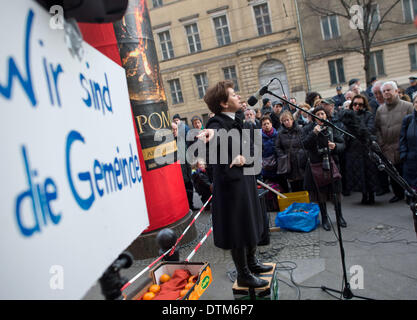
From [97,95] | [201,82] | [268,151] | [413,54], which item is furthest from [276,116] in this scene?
[413,54]

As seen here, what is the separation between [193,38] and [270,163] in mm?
19634

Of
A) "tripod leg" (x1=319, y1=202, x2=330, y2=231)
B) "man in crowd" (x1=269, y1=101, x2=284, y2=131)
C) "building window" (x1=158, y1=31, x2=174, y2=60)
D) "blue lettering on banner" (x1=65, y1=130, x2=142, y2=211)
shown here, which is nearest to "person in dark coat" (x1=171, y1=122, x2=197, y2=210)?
"man in crowd" (x1=269, y1=101, x2=284, y2=131)

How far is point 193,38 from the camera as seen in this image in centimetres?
Answer: 2264

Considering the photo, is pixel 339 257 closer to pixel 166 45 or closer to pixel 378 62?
pixel 378 62

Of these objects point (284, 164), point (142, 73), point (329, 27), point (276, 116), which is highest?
point (329, 27)

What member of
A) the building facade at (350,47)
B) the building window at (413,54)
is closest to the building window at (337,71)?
the building facade at (350,47)

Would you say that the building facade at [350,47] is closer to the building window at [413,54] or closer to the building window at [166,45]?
the building window at [413,54]

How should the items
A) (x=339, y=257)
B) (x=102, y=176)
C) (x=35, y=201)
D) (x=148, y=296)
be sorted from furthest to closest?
(x=339, y=257) < (x=148, y=296) < (x=102, y=176) < (x=35, y=201)

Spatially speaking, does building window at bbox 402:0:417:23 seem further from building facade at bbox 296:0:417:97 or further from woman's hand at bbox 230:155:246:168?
woman's hand at bbox 230:155:246:168

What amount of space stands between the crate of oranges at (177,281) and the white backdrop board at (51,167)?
1.70 metres

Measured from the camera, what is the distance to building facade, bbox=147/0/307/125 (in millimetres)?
20281

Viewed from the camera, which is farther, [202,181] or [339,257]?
[202,181]
